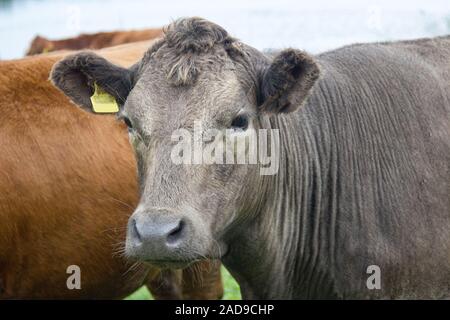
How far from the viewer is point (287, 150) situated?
18.2 ft

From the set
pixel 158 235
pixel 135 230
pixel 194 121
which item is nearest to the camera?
pixel 158 235

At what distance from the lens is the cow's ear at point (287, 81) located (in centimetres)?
510

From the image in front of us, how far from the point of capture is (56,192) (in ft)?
21.8

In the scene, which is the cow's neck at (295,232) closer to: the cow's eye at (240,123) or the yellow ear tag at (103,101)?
the cow's eye at (240,123)

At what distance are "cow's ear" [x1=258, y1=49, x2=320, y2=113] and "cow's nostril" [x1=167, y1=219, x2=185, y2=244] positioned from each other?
102 centimetres

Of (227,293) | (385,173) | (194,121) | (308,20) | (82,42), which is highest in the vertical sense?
(194,121)

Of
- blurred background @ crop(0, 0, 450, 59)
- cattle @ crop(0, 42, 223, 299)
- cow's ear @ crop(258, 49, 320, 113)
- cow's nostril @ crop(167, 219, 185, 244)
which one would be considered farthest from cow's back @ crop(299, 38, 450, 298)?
blurred background @ crop(0, 0, 450, 59)

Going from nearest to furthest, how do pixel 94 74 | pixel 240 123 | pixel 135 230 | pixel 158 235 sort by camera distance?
pixel 158 235
pixel 135 230
pixel 240 123
pixel 94 74

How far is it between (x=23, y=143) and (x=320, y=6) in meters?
9.75

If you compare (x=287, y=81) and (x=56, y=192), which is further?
(x=56, y=192)

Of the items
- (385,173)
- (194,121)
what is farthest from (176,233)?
(385,173)

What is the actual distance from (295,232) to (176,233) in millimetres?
1296

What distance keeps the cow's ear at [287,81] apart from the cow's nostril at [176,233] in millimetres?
1016

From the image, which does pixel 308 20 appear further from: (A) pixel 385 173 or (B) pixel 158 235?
(B) pixel 158 235
